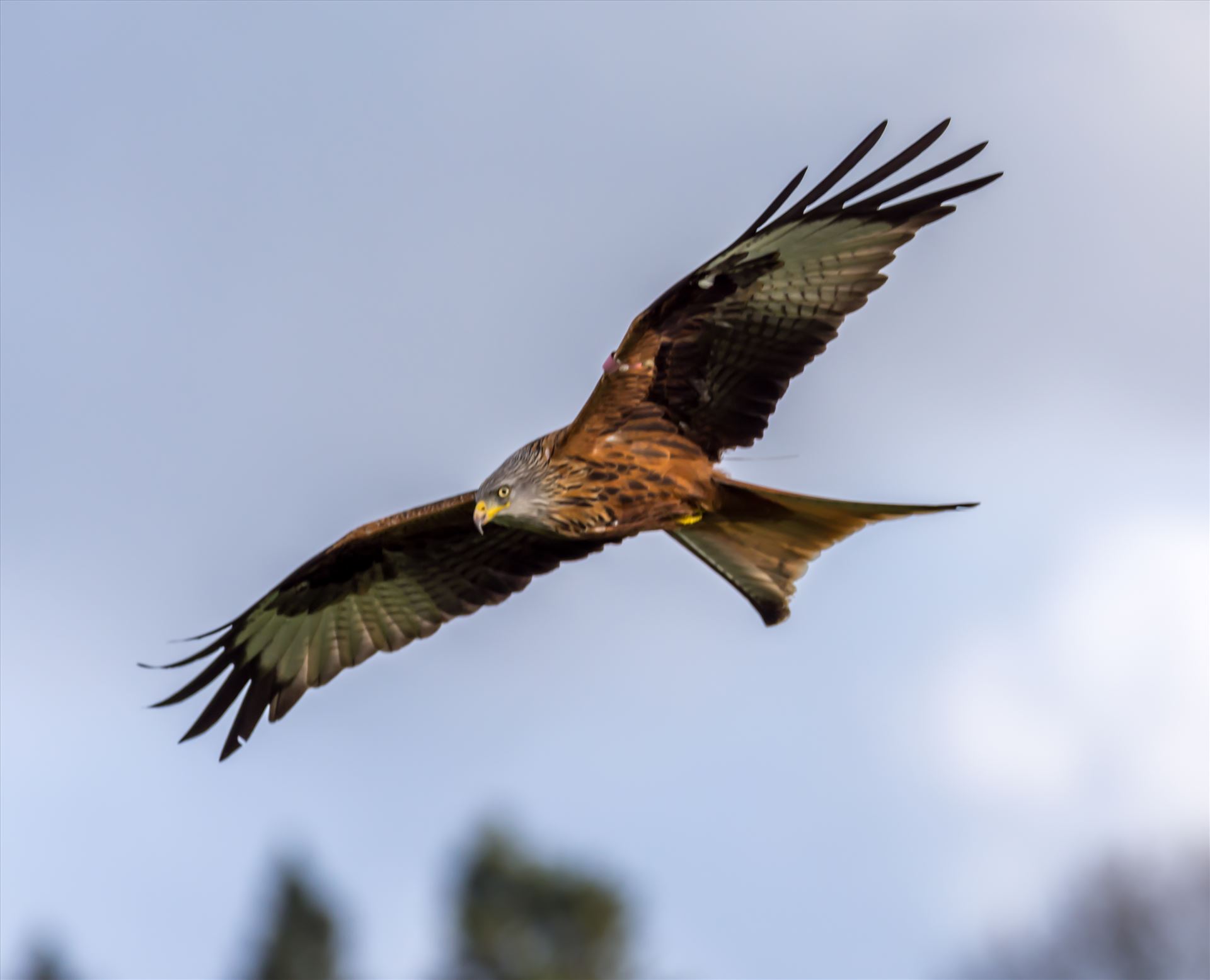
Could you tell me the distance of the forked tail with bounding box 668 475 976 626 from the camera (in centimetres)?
888

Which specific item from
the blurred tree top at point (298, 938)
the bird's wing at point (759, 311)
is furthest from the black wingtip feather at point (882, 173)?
the blurred tree top at point (298, 938)

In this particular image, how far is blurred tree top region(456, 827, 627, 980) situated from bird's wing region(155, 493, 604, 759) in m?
13.2

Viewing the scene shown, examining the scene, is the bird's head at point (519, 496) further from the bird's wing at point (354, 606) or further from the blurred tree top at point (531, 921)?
the blurred tree top at point (531, 921)

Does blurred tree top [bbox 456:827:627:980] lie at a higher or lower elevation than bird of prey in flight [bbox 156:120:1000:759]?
lower

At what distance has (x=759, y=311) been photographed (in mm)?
8594

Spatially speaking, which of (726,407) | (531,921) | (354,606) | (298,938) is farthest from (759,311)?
(298,938)

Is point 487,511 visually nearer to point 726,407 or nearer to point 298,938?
point 726,407

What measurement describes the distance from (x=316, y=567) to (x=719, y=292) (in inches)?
126

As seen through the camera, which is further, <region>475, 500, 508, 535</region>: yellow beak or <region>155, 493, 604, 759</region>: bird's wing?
<region>155, 493, 604, 759</region>: bird's wing

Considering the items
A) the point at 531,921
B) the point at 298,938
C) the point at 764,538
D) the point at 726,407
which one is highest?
the point at 726,407

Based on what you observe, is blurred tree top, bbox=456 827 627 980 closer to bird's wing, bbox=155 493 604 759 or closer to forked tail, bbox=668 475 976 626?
bird's wing, bbox=155 493 604 759

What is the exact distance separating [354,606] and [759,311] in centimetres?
347

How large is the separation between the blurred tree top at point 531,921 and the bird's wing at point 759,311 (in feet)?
50.1

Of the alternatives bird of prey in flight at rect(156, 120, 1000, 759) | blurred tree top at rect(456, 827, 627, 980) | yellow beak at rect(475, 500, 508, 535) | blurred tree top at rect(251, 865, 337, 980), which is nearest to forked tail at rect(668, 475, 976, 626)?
bird of prey in flight at rect(156, 120, 1000, 759)
